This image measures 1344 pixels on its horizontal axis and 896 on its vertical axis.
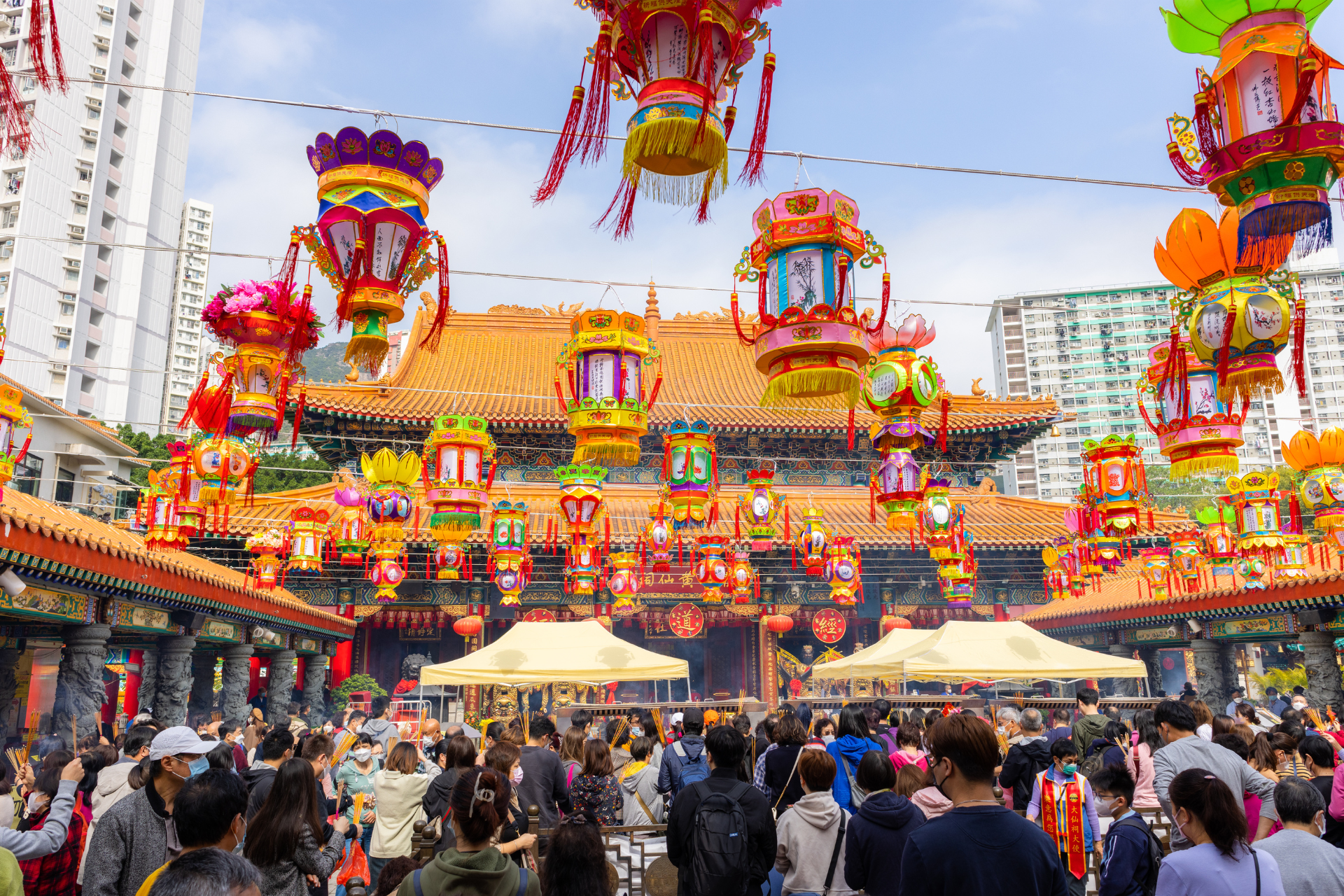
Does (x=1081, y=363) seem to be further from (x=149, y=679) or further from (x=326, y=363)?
(x=326, y=363)

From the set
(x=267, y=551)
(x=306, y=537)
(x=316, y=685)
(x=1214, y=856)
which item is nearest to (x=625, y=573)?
(x=306, y=537)

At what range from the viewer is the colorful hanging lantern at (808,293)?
20.4 feet

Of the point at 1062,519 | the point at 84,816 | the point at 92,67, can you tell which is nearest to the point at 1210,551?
the point at 1062,519

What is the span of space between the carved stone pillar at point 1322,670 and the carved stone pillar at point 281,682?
19297 mm

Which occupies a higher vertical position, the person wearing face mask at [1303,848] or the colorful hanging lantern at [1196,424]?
the colorful hanging lantern at [1196,424]

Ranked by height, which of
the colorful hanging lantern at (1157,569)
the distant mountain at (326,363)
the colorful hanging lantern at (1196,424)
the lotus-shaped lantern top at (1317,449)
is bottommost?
the colorful hanging lantern at (1157,569)

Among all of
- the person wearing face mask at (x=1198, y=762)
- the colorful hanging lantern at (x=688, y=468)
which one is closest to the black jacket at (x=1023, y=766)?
the person wearing face mask at (x=1198, y=762)

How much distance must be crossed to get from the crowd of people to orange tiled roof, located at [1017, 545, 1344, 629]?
9892 mm

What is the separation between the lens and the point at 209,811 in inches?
111

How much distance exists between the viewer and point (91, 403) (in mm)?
44344

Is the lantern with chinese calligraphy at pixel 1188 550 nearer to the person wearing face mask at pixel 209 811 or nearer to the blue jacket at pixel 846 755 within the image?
the blue jacket at pixel 846 755

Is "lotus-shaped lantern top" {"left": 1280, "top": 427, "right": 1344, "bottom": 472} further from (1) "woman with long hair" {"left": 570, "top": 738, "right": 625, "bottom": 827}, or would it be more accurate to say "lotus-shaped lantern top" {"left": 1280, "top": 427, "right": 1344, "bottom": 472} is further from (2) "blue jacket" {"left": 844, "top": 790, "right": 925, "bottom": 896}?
(2) "blue jacket" {"left": 844, "top": 790, "right": 925, "bottom": 896}

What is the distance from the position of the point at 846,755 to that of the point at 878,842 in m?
1.86

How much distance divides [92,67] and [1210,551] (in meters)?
52.6
